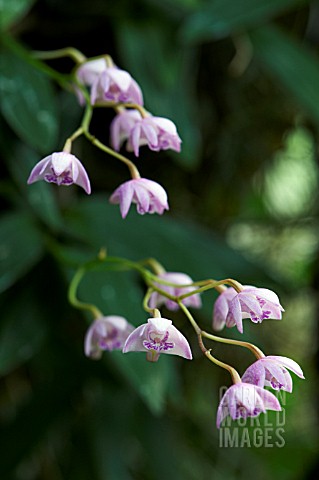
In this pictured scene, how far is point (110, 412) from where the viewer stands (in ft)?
4.41

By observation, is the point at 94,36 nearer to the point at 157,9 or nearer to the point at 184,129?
the point at 157,9

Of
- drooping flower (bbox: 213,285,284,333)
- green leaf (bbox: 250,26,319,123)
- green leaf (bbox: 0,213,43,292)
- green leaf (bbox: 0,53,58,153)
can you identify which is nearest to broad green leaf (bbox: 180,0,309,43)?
green leaf (bbox: 250,26,319,123)

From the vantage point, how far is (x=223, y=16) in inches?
43.8

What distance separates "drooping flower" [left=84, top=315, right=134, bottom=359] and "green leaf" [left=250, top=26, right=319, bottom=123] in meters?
0.64

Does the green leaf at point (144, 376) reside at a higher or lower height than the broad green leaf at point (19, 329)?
lower

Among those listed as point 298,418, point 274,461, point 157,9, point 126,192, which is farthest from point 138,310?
point 298,418

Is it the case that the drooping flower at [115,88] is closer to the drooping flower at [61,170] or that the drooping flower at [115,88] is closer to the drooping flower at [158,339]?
the drooping flower at [61,170]

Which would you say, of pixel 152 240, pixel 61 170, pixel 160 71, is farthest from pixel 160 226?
pixel 61 170

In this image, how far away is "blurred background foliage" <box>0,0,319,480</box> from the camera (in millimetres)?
990

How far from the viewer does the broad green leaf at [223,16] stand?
3.62ft

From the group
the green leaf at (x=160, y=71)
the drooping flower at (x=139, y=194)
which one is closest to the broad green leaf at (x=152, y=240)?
→ the green leaf at (x=160, y=71)

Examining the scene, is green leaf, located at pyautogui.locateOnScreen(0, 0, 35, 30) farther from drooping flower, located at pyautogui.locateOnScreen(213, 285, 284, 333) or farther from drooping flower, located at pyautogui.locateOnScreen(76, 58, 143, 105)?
drooping flower, located at pyautogui.locateOnScreen(213, 285, 284, 333)

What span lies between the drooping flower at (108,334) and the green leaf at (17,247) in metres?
0.18

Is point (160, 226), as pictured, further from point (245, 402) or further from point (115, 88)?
→ point (245, 402)
